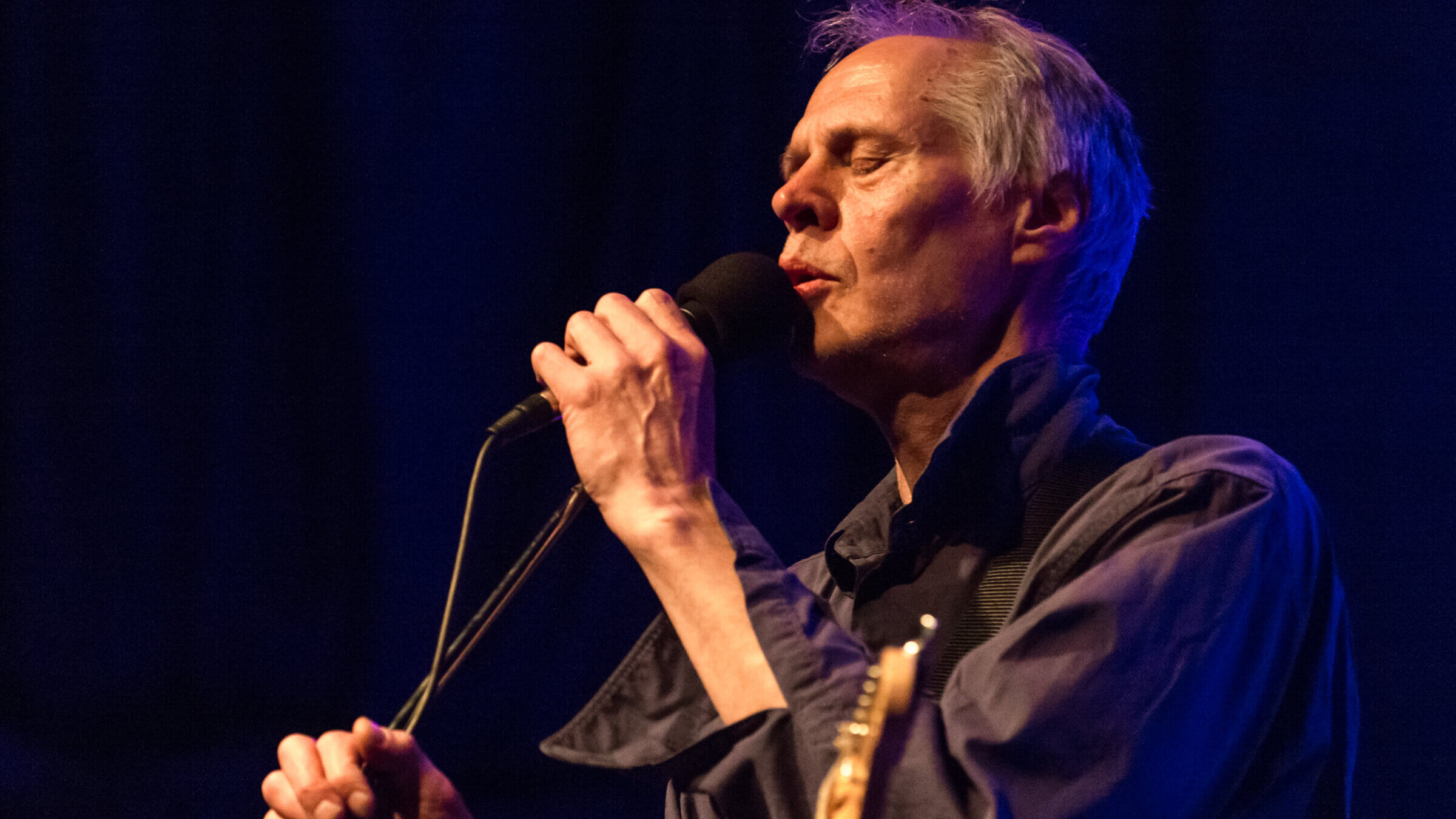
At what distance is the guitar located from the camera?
20.5 inches

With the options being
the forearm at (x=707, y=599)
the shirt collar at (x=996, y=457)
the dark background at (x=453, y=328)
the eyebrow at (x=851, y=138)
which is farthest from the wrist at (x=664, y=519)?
the dark background at (x=453, y=328)

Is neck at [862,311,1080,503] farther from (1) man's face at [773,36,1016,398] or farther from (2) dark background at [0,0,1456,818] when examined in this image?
(2) dark background at [0,0,1456,818]

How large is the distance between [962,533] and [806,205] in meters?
0.47

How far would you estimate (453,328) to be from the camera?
220 cm

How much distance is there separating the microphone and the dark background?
0.91 meters

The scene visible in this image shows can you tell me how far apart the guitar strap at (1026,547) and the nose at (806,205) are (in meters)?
0.43

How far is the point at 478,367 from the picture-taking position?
7.21ft

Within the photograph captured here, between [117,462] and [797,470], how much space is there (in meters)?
1.26

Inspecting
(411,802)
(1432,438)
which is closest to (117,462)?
(411,802)

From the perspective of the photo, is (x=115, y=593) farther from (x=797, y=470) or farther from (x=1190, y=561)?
(x=1190, y=561)

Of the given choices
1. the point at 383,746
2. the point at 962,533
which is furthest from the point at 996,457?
the point at 383,746

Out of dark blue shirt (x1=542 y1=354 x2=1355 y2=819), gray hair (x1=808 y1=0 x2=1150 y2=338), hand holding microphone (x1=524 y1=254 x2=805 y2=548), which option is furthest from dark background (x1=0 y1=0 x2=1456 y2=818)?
hand holding microphone (x1=524 y1=254 x2=805 y2=548)

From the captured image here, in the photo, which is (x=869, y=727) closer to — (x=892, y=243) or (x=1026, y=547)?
(x=1026, y=547)

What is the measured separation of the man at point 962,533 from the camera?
92 centimetres
